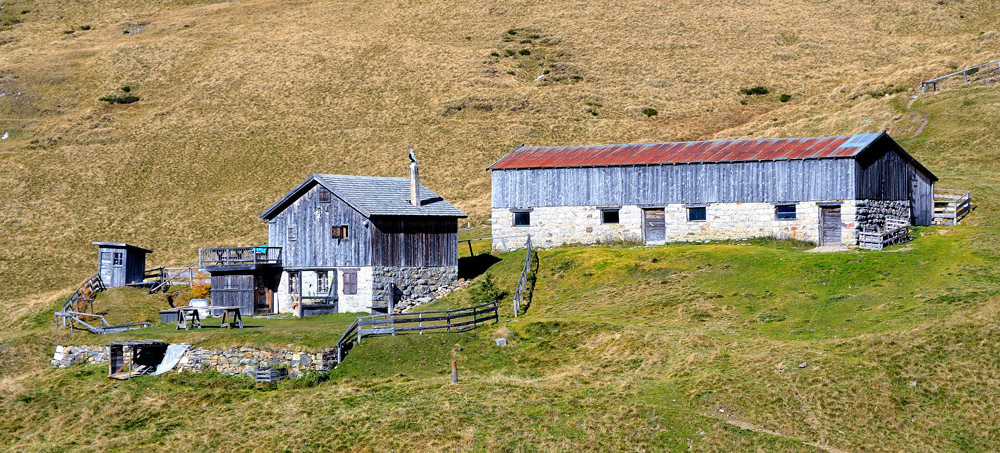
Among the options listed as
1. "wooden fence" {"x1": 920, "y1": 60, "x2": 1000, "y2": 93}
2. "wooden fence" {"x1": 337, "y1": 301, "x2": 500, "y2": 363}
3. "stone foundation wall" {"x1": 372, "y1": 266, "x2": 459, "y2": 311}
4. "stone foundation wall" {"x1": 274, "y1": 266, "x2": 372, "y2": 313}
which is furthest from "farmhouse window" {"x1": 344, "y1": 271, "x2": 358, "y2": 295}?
"wooden fence" {"x1": 920, "y1": 60, "x2": 1000, "y2": 93}

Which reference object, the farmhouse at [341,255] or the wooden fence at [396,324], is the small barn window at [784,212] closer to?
the farmhouse at [341,255]

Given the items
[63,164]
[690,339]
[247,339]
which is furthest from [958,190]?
[63,164]

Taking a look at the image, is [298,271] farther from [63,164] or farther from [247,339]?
[63,164]

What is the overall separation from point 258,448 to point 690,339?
15232mm

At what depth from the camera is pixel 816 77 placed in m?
96.8

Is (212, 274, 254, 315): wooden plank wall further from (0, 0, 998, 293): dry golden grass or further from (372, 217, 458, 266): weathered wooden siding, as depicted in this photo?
(0, 0, 998, 293): dry golden grass

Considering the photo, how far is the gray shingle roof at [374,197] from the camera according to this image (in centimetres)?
4638

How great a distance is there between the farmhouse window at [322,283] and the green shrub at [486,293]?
22.6 ft

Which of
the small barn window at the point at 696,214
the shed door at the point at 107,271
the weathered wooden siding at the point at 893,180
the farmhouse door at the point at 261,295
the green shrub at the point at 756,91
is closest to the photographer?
the farmhouse door at the point at 261,295

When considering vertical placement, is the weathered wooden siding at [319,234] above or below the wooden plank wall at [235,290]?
above

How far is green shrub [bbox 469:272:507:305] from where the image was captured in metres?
44.6

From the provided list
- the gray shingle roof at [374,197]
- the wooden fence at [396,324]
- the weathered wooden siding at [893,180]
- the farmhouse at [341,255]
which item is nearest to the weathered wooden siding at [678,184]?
the weathered wooden siding at [893,180]

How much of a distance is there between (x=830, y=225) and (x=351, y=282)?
23960 millimetres

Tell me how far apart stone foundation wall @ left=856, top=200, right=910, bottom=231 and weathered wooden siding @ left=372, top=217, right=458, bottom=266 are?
20.5 m
